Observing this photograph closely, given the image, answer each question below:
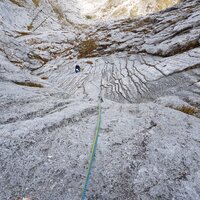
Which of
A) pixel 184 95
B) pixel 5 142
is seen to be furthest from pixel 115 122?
pixel 184 95

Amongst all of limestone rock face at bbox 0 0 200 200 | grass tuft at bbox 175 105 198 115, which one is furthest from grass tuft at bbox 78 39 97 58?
grass tuft at bbox 175 105 198 115

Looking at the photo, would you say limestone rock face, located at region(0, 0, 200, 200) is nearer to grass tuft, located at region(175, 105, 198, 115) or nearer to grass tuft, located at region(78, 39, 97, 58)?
grass tuft, located at region(175, 105, 198, 115)

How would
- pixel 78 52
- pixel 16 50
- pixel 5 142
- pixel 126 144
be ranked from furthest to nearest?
pixel 78 52, pixel 16 50, pixel 126 144, pixel 5 142

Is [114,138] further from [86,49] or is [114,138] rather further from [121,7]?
[121,7]

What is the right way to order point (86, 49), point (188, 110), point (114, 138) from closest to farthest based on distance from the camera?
point (114, 138) → point (188, 110) → point (86, 49)

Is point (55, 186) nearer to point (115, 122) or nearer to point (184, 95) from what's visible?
point (115, 122)

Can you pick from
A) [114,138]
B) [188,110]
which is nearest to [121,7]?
[188,110]

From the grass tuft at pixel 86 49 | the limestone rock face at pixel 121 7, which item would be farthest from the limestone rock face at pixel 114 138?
the limestone rock face at pixel 121 7

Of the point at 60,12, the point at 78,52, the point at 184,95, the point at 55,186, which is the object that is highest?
the point at 60,12

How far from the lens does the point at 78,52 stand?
20266 mm

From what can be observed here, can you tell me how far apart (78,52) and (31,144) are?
1876 cm

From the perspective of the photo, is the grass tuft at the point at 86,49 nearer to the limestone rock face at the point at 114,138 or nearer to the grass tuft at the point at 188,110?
the limestone rock face at the point at 114,138

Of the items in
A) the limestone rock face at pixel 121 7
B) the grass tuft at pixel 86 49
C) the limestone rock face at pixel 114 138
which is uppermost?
the limestone rock face at pixel 121 7

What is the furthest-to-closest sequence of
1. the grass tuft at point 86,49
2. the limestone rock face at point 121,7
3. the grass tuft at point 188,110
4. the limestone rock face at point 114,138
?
1. the limestone rock face at point 121,7
2. the grass tuft at point 86,49
3. the grass tuft at point 188,110
4. the limestone rock face at point 114,138
